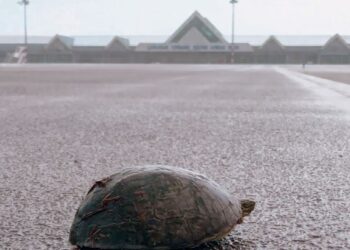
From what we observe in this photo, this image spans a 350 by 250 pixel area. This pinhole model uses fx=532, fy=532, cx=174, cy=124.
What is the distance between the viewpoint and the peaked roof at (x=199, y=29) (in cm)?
8819

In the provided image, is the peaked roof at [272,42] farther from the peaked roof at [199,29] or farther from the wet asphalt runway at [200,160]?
the wet asphalt runway at [200,160]

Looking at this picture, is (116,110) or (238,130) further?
(116,110)

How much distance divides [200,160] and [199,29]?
3442 inches

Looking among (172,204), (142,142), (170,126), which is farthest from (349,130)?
(172,204)

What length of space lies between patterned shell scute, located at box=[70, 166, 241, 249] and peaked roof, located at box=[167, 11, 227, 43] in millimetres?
87751

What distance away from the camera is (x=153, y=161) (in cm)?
338

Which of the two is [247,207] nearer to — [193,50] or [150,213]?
[150,213]

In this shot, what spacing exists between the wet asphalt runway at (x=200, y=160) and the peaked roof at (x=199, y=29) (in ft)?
272

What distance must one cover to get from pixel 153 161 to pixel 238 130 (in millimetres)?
1760

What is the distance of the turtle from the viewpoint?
5.34 feet

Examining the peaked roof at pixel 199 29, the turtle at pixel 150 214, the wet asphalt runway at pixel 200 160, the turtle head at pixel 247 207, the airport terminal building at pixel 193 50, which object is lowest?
the wet asphalt runway at pixel 200 160

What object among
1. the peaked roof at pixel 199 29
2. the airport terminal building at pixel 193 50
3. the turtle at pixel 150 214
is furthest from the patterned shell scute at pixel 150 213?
the peaked roof at pixel 199 29

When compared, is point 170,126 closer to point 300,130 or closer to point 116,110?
point 300,130

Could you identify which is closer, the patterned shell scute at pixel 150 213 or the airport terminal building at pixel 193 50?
the patterned shell scute at pixel 150 213
